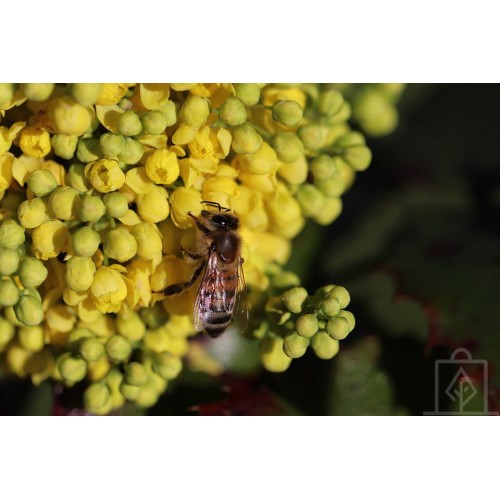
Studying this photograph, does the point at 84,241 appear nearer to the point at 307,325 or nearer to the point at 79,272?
the point at 79,272

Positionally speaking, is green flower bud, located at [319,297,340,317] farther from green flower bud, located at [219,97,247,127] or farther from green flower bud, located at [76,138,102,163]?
green flower bud, located at [76,138,102,163]

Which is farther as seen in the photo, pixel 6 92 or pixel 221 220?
pixel 221 220

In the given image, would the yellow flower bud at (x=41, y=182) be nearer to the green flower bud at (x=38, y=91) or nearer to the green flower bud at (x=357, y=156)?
the green flower bud at (x=38, y=91)

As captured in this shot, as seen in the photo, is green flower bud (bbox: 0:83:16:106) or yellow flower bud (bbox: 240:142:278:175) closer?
green flower bud (bbox: 0:83:16:106)

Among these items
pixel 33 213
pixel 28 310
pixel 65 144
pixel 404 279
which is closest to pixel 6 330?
pixel 28 310

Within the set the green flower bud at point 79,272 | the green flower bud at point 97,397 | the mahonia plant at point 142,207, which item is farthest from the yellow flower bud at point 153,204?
the green flower bud at point 97,397

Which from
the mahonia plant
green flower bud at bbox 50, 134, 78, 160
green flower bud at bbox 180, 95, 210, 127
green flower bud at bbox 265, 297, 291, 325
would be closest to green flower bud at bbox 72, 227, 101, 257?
the mahonia plant
